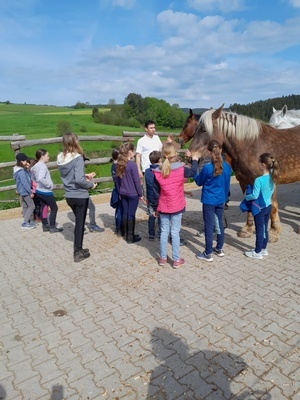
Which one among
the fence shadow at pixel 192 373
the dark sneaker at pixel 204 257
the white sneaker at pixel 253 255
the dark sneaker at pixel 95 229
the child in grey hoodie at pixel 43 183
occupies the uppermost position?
the child in grey hoodie at pixel 43 183

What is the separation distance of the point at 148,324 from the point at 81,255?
2000mm

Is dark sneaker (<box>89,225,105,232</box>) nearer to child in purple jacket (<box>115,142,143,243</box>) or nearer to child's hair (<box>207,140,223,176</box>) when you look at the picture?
child in purple jacket (<box>115,142,143,243</box>)

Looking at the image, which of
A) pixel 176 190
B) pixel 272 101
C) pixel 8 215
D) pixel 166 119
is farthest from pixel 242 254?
pixel 166 119

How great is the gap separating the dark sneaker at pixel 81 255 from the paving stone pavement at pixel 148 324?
11cm

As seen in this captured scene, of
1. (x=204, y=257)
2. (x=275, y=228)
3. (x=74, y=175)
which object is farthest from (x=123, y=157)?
(x=275, y=228)

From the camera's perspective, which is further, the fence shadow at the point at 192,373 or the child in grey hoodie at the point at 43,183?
the child in grey hoodie at the point at 43,183

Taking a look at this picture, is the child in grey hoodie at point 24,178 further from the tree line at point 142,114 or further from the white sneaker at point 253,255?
the tree line at point 142,114

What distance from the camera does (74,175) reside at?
4309 mm

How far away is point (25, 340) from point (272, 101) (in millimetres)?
15623

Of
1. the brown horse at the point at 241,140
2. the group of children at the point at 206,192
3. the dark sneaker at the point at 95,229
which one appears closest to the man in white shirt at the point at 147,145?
the group of children at the point at 206,192

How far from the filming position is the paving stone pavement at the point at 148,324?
7.75 feet

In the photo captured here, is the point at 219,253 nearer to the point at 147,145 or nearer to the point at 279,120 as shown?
the point at 147,145

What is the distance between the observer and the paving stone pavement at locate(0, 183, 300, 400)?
7.75 feet

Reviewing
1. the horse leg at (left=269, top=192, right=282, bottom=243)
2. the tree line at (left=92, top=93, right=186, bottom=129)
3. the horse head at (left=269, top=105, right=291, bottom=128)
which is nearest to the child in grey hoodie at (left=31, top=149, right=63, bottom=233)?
the horse leg at (left=269, top=192, right=282, bottom=243)
